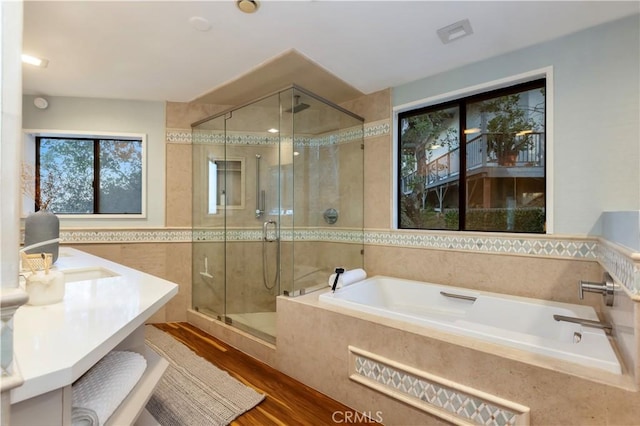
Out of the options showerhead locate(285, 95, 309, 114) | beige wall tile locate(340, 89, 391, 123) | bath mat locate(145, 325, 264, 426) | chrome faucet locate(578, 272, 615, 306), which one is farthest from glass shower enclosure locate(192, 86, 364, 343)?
chrome faucet locate(578, 272, 615, 306)

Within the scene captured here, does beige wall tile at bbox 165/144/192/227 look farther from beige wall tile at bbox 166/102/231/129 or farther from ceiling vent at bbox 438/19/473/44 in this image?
ceiling vent at bbox 438/19/473/44

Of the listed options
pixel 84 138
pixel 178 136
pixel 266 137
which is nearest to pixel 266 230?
pixel 266 137

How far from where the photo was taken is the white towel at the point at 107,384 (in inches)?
33.5

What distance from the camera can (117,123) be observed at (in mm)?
3104

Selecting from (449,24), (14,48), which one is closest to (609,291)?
(449,24)

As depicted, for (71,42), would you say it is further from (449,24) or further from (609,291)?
(609,291)

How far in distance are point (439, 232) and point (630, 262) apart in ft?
4.49

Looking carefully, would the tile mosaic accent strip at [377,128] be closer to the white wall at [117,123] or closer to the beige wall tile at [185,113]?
the beige wall tile at [185,113]

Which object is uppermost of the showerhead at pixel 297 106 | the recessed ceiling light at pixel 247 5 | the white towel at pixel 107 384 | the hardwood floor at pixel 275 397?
the recessed ceiling light at pixel 247 5

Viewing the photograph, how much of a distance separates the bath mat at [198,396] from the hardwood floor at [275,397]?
0.21ft

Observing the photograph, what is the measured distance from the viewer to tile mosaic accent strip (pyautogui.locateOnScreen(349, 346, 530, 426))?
4.21 feet

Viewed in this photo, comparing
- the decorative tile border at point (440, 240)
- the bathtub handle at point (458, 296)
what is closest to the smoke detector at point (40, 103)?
the decorative tile border at point (440, 240)

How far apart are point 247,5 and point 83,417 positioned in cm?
199

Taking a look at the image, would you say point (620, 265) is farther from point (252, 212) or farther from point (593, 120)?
point (252, 212)
